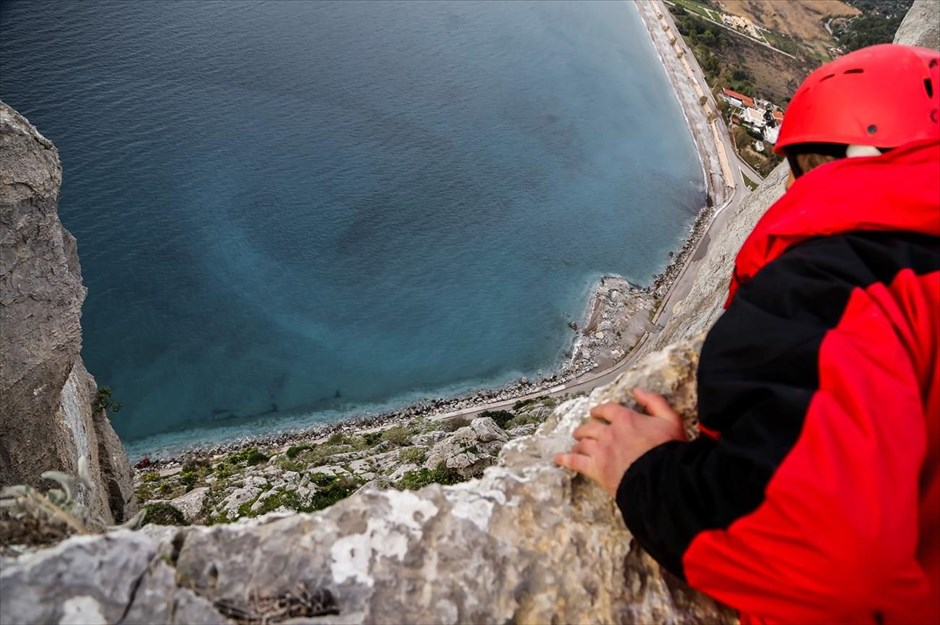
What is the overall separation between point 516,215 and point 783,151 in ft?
163

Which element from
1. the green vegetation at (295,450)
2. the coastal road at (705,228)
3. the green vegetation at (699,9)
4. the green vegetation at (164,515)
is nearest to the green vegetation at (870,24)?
the green vegetation at (699,9)

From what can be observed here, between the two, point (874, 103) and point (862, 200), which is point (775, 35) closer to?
point (874, 103)

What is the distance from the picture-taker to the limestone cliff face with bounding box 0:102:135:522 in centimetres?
1132

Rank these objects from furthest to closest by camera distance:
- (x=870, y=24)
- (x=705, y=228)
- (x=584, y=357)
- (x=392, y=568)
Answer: (x=870, y=24) → (x=705, y=228) → (x=584, y=357) → (x=392, y=568)

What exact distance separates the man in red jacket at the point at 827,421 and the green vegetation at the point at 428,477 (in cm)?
1615

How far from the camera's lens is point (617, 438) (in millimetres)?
3799

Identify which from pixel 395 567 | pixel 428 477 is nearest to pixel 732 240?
pixel 428 477

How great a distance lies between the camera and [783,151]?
4195 mm

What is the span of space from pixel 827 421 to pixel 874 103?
227cm

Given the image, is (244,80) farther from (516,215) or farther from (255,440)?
(255,440)

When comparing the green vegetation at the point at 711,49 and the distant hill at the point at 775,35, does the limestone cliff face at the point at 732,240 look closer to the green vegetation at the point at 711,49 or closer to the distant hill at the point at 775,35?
the distant hill at the point at 775,35

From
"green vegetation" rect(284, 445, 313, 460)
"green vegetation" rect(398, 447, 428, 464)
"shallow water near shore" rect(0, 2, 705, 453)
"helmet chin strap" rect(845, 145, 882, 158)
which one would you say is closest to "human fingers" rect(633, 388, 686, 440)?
"helmet chin strap" rect(845, 145, 882, 158)

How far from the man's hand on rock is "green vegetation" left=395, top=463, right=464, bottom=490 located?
50.4ft

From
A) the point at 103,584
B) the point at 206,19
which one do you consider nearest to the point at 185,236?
the point at 206,19
